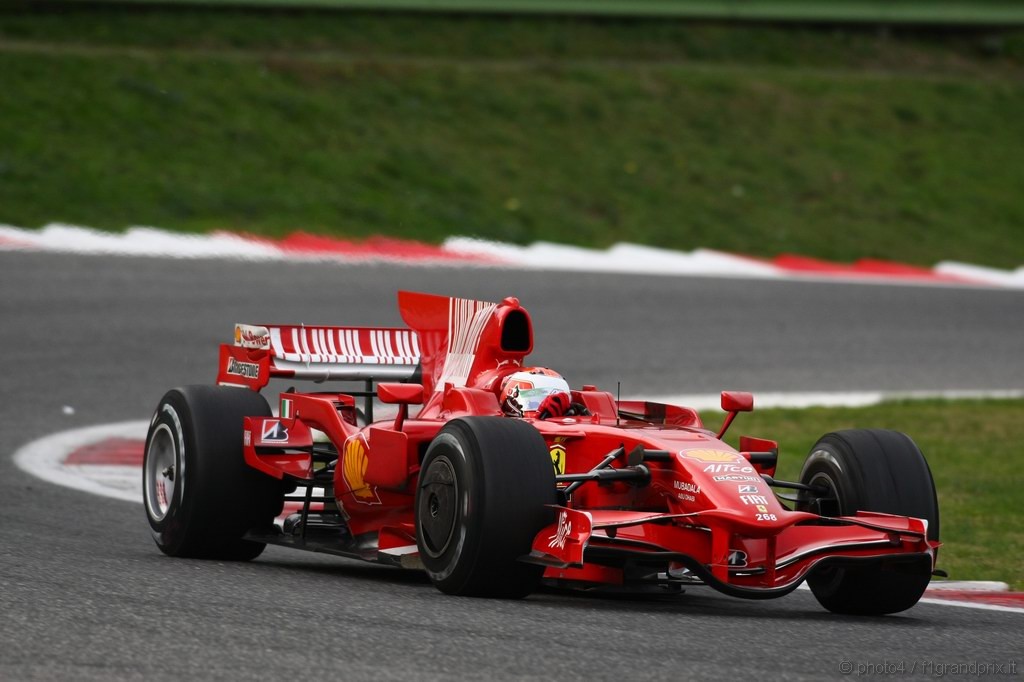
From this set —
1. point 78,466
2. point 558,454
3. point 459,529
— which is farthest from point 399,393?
point 78,466

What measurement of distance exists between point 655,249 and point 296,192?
Answer: 4581 millimetres

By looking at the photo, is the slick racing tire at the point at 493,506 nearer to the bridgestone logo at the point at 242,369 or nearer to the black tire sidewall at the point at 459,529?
the black tire sidewall at the point at 459,529

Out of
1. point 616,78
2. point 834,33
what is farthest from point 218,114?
point 834,33

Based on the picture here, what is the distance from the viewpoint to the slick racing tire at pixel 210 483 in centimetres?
759

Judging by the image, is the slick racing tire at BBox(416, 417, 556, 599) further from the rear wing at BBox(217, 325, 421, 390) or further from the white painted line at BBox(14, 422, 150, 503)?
the white painted line at BBox(14, 422, 150, 503)

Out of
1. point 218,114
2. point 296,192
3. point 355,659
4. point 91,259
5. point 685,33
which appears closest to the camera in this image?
point 355,659

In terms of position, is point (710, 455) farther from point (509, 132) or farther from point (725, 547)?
point (509, 132)

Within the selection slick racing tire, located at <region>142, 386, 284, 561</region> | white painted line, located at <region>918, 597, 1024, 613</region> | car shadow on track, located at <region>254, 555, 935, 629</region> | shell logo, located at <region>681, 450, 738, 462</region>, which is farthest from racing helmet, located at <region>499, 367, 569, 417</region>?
white painted line, located at <region>918, 597, 1024, 613</region>

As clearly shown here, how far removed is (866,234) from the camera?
74.2ft

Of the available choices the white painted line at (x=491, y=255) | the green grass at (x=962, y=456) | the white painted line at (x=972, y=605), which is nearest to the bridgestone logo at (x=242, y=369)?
the green grass at (x=962, y=456)

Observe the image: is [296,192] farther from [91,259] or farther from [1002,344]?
[1002,344]

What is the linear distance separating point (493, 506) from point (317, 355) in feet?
8.69

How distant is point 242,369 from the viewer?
27.7ft

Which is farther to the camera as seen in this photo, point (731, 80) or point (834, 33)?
point (834, 33)
